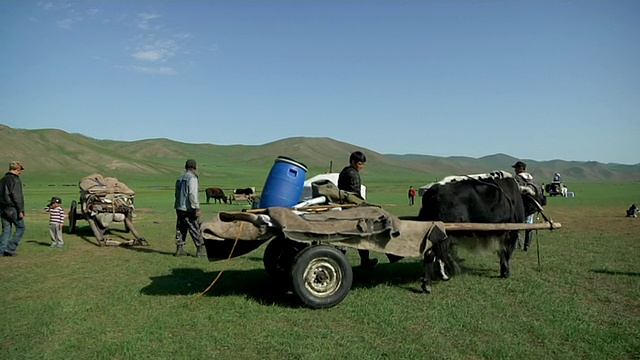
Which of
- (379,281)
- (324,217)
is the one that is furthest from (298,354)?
(379,281)

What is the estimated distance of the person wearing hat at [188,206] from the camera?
9.94 m

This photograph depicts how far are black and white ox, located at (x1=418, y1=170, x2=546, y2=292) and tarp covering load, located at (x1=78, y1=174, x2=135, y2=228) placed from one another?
8.39m

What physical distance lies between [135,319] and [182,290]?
1415mm

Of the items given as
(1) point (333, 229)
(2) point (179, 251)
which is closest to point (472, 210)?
(1) point (333, 229)

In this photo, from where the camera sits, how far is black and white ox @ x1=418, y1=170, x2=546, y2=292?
7.39 metres

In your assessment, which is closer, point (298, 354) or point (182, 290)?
point (298, 354)

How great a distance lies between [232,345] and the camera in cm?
485

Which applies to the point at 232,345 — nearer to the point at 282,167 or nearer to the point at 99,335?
the point at 99,335

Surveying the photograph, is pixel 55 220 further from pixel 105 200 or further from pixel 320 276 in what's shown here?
pixel 320 276

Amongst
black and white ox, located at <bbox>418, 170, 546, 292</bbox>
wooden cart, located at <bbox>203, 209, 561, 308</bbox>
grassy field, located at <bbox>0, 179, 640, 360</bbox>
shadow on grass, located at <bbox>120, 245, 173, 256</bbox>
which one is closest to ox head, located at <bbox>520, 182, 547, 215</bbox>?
black and white ox, located at <bbox>418, 170, 546, 292</bbox>

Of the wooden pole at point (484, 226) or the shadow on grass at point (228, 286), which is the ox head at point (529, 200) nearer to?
the wooden pole at point (484, 226)

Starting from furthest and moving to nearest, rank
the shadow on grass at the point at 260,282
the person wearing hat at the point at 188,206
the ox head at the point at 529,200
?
the person wearing hat at the point at 188,206
the ox head at the point at 529,200
the shadow on grass at the point at 260,282

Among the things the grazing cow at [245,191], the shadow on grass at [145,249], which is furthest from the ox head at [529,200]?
the grazing cow at [245,191]

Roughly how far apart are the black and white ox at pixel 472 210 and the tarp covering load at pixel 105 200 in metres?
8.39
